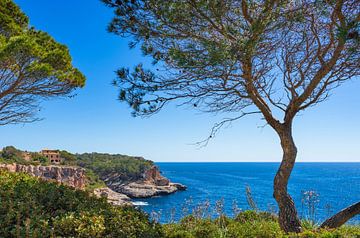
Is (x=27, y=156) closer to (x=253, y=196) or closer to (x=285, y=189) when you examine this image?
(x=253, y=196)

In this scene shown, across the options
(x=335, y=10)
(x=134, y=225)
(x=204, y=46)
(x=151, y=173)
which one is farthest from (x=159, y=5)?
(x=151, y=173)

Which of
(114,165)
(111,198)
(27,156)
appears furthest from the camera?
(114,165)

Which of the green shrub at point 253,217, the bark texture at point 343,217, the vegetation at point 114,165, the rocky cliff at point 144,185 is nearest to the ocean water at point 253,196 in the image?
the green shrub at point 253,217

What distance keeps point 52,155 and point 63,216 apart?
4177cm

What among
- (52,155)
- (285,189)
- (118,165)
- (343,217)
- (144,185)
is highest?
(52,155)

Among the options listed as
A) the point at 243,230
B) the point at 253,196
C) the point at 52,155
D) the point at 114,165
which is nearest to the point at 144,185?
the point at 114,165

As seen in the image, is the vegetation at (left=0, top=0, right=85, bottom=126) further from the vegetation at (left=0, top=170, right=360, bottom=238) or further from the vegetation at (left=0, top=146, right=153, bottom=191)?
the vegetation at (left=0, top=146, right=153, bottom=191)

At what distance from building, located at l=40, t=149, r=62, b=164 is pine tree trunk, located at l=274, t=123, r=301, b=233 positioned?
40874mm

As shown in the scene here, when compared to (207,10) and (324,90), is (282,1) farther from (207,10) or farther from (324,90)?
(324,90)

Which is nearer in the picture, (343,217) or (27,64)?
(343,217)

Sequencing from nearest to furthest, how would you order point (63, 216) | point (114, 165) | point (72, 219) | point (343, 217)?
point (72, 219) → point (63, 216) → point (343, 217) → point (114, 165)

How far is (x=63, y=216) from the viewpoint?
3428 mm

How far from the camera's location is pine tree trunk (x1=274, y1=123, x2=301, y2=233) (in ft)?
14.0

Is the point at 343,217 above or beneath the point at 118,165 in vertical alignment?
beneath
